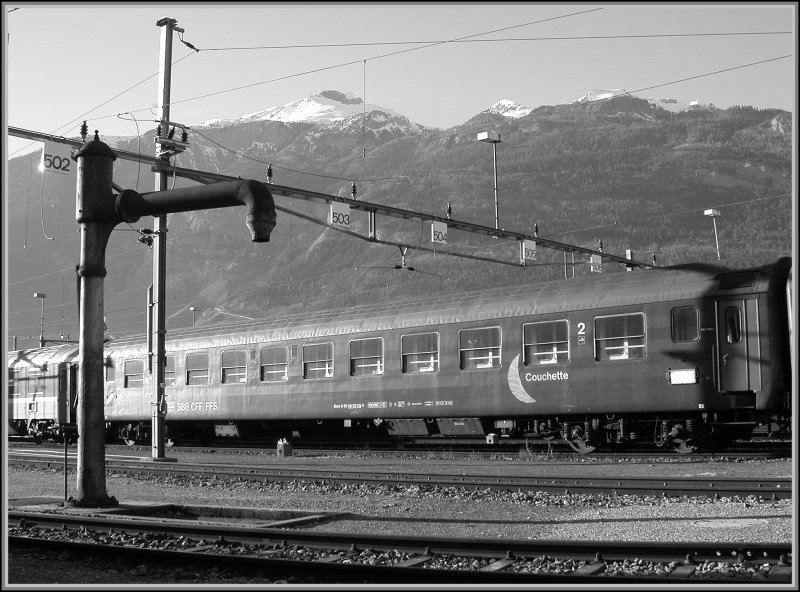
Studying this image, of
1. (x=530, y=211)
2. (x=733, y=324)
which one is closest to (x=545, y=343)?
(x=733, y=324)

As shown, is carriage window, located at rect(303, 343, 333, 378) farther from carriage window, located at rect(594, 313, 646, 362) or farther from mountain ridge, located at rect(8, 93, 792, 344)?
mountain ridge, located at rect(8, 93, 792, 344)

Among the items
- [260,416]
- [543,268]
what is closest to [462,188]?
[543,268]

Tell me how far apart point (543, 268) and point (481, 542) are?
436 ft

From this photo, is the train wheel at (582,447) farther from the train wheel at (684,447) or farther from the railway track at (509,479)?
the railway track at (509,479)

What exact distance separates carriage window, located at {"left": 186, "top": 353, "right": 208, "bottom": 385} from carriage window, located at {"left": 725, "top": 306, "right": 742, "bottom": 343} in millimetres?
14874

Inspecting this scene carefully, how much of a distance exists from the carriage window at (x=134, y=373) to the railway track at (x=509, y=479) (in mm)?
8316

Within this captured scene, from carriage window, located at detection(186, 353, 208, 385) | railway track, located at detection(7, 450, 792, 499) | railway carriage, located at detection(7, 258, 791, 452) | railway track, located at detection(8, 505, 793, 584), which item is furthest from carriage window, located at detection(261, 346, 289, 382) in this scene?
railway track, located at detection(8, 505, 793, 584)

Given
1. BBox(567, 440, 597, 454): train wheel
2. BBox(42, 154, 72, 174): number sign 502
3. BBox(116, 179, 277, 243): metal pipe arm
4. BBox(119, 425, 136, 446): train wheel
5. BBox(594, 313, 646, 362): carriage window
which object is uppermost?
BBox(42, 154, 72, 174): number sign 502

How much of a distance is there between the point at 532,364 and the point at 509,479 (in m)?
4.82

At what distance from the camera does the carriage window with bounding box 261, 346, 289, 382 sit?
23.8 m

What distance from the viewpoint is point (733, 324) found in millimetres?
16375

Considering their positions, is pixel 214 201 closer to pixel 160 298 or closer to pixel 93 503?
pixel 93 503

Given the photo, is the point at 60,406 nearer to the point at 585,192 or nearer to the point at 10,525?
the point at 10,525

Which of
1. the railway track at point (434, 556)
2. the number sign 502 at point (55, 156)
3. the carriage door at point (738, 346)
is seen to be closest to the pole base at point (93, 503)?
the railway track at point (434, 556)
